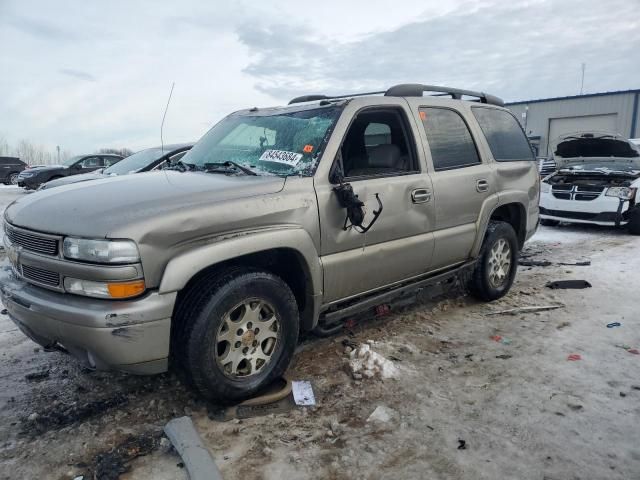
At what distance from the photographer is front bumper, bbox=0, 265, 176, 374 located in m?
2.42

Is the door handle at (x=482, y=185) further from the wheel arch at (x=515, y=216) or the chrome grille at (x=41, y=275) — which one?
the chrome grille at (x=41, y=275)

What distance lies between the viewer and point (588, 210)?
8.91 metres

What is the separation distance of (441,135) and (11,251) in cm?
328

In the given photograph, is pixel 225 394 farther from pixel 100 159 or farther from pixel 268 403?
pixel 100 159

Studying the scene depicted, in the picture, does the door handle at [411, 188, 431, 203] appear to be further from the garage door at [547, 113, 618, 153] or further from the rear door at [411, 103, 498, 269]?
the garage door at [547, 113, 618, 153]

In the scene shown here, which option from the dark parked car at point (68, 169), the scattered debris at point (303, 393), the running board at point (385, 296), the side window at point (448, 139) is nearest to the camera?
the scattered debris at point (303, 393)

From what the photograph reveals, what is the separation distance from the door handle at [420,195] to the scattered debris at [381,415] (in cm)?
155

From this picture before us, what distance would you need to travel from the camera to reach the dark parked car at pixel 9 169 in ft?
74.6

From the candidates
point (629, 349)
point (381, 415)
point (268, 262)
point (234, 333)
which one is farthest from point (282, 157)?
point (629, 349)

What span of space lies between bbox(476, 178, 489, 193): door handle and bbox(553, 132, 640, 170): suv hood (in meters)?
6.00

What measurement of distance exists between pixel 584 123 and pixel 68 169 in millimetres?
27133

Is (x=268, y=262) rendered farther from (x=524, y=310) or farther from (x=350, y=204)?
(x=524, y=310)

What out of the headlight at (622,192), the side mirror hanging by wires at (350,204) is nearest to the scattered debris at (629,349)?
the side mirror hanging by wires at (350,204)

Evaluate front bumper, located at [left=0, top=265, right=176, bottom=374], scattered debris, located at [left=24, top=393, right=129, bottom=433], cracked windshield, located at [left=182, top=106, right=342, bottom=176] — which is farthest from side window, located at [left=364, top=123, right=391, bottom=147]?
scattered debris, located at [left=24, top=393, right=129, bottom=433]
